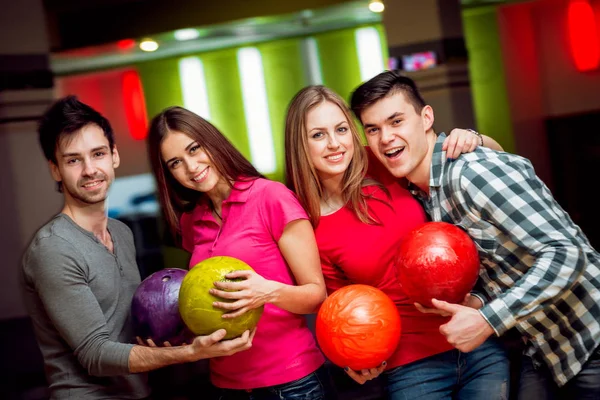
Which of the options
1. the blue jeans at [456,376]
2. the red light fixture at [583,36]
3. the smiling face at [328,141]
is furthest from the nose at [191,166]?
the red light fixture at [583,36]

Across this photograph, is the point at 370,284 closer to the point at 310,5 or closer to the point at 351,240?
the point at 351,240

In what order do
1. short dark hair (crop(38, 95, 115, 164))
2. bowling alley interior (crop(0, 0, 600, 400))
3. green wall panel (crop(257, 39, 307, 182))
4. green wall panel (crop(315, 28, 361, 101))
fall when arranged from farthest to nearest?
green wall panel (crop(257, 39, 307, 182))
green wall panel (crop(315, 28, 361, 101))
bowling alley interior (crop(0, 0, 600, 400))
short dark hair (crop(38, 95, 115, 164))

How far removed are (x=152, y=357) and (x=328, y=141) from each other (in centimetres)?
98

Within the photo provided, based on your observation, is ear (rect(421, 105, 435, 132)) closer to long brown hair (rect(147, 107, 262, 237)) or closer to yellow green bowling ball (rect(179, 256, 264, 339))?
long brown hair (rect(147, 107, 262, 237))

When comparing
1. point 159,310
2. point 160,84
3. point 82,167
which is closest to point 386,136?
point 159,310

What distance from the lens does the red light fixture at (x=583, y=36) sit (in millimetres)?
7508

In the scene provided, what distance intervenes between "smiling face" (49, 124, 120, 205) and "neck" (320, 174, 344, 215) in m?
0.83

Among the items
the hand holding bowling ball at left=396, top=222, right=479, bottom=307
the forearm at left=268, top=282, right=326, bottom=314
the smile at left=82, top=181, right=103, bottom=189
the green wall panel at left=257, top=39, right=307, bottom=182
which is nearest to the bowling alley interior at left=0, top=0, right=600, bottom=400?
the green wall panel at left=257, top=39, right=307, bottom=182

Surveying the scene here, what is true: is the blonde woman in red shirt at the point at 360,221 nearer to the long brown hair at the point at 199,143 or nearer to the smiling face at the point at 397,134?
the smiling face at the point at 397,134

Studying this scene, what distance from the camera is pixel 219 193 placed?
241 cm

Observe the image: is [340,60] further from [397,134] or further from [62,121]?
[62,121]

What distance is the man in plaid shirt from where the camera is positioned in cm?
193

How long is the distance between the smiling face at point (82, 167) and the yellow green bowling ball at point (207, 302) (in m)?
0.61

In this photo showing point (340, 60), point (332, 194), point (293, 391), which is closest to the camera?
point (293, 391)
